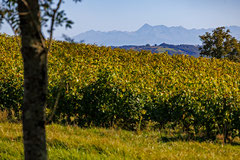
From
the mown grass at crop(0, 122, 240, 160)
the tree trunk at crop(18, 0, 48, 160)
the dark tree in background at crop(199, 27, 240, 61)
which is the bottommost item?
the mown grass at crop(0, 122, 240, 160)

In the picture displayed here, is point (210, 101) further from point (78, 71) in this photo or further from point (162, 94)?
point (78, 71)

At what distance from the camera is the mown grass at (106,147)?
5410 mm

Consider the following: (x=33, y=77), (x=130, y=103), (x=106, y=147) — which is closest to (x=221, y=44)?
(x=130, y=103)

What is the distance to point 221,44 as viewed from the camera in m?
48.8

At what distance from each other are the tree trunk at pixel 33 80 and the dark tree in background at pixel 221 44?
50218 millimetres

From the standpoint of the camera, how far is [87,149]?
5770 mm

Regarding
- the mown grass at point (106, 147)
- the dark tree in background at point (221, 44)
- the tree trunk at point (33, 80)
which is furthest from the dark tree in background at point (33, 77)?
the dark tree in background at point (221, 44)

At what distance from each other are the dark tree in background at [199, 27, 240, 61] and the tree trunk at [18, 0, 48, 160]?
50218 millimetres

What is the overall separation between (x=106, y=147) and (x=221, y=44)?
48.2 metres

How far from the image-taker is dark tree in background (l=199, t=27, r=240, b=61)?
158ft

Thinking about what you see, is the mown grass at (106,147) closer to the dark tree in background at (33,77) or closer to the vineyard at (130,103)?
the vineyard at (130,103)

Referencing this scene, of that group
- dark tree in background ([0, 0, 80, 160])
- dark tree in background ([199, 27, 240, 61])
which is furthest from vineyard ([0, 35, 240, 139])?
dark tree in background ([199, 27, 240, 61])

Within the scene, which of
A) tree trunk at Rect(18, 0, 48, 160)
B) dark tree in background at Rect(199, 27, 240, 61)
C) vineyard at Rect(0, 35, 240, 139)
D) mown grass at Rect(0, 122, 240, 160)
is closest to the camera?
tree trunk at Rect(18, 0, 48, 160)

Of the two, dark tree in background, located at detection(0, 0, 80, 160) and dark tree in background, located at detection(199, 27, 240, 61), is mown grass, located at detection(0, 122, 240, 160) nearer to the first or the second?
dark tree in background, located at detection(0, 0, 80, 160)
